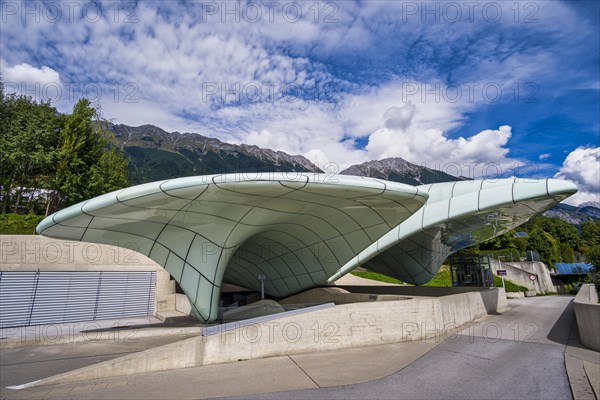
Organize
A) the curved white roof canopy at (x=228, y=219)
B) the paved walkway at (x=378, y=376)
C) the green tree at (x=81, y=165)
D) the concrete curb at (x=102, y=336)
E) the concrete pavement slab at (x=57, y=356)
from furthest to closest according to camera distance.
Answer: the green tree at (x=81, y=165)
the concrete curb at (x=102, y=336)
the curved white roof canopy at (x=228, y=219)
the concrete pavement slab at (x=57, y=356)
the paved walkway at (x=378, y=376)

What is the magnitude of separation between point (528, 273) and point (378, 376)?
117 feet

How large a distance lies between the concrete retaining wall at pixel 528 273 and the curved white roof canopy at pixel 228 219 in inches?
1095

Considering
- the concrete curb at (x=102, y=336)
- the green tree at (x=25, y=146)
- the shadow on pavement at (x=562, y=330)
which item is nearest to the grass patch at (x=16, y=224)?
the green tree at (x=25, y=146)

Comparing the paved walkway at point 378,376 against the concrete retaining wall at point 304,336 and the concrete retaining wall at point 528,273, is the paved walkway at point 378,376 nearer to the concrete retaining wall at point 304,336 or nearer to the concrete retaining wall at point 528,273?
Result: the concrete retaining wall at point 304,336

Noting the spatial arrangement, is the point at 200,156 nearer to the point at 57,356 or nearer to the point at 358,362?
the point at 57,356

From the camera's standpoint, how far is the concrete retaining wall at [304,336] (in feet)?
26.6

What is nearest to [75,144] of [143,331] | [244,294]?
[244,294]

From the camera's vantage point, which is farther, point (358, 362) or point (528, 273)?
point (528, 273)

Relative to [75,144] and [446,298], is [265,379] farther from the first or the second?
[75,144]

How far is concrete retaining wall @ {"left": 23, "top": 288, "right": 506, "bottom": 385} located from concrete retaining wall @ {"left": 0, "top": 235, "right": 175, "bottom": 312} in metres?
13.0

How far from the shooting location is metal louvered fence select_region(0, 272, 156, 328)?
1633 cm

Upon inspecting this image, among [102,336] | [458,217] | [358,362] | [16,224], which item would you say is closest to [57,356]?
[102,336]

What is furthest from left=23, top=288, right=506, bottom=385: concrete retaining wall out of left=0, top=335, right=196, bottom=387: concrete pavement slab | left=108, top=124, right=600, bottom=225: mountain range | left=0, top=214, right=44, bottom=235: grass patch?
left=108, top=124, right=600, bottom=225: mountain range

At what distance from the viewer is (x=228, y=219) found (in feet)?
38.7
